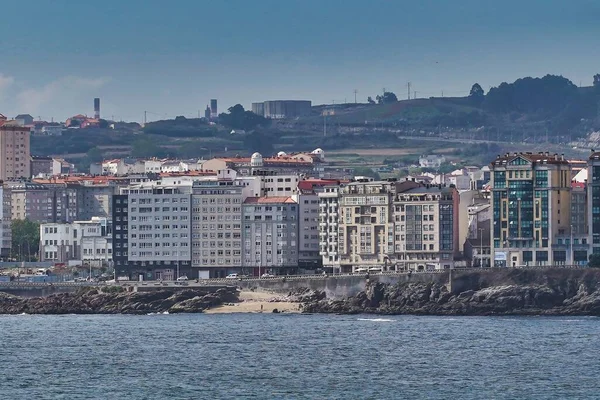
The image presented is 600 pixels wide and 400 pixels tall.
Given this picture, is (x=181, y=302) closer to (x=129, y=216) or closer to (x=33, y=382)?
(x=129, y=216)

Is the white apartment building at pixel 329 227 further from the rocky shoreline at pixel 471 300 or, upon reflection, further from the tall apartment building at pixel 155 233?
the rocky shoreline at pixel 471 300

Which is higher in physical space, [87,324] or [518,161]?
[518,161]

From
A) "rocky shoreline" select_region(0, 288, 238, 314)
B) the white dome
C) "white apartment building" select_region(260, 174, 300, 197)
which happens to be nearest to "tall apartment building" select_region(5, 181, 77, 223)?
the white dome

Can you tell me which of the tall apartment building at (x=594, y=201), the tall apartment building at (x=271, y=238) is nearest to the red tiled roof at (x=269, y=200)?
the tall apartment building at (x=271, y=238)

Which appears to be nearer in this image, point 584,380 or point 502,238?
point 584,380

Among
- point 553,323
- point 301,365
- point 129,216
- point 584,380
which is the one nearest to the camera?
point 584,380

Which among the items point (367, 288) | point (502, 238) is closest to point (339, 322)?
point (367, 288)

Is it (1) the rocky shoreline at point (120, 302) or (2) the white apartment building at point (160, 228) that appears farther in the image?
(2) the white apartment building at point (160, 228)

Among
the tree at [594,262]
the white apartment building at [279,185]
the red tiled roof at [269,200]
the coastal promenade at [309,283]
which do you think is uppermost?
the white apartment building at [279,185]
